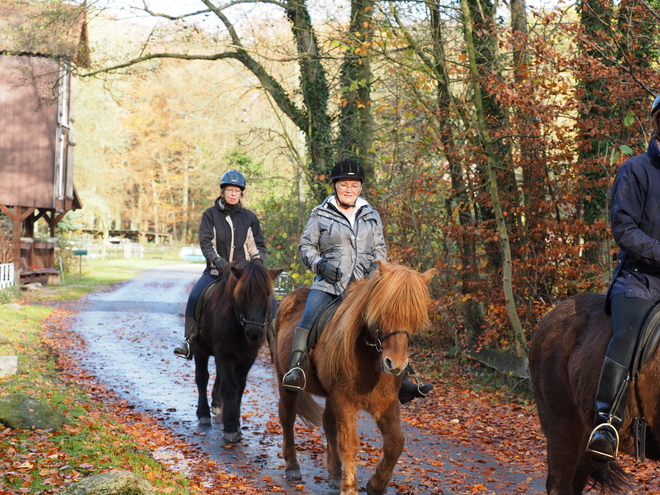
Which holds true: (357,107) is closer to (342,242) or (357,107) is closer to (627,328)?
(342,242)

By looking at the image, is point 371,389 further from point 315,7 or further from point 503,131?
point 315,7

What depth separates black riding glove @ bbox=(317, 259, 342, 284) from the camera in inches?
256

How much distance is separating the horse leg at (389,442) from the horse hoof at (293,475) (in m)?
1.15

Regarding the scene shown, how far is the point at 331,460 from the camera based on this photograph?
6.81 meters

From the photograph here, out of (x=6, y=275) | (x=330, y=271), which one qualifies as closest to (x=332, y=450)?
(x=330, y=271)

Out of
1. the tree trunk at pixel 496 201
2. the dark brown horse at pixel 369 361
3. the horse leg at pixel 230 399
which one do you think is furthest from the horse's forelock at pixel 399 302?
the tree trunk at pixel 496 201

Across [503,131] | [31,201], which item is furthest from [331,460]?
[31,201]

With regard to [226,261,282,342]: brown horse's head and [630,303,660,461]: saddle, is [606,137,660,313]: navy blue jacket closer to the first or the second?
[630,303,660,461]: saddle

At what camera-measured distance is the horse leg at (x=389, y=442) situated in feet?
19.8

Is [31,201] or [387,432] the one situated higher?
[31,201]

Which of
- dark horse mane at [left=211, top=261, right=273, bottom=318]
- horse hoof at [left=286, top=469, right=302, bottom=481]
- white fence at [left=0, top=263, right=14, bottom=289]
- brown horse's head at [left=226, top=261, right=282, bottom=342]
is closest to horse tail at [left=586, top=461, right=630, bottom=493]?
horse hoof at [left=286, top=469, right=302, bottom=481]

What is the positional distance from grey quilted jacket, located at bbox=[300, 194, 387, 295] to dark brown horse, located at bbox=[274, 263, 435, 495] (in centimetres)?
47

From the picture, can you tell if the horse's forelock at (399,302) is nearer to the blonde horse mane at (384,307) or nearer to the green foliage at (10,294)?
the blonde horse mane at (384,307)

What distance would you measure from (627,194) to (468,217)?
8.66 metres
